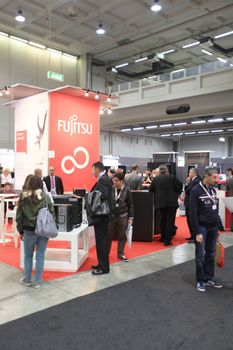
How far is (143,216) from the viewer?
256 inches

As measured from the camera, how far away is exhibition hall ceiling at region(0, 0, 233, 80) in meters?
11.6

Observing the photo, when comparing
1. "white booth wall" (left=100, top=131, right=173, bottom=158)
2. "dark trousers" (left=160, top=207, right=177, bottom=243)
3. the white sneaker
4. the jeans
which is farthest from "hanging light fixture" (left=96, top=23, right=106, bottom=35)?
the white sneaker

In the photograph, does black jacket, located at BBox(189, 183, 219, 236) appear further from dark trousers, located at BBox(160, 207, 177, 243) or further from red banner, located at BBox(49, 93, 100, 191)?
red banner, located at BBox(49, 93, 100, 191)

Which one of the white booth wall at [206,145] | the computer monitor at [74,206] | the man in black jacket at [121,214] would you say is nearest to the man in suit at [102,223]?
the computer monitor at [74,206]

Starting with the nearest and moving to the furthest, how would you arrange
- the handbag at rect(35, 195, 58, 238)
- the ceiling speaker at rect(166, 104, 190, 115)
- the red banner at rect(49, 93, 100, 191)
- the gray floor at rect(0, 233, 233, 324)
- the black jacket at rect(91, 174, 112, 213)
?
the gray floor at rect(0, 233, 233, 324) → the handbag at rect(35, 195, 58, 238) → the black jacket at rect(91, 174, 112, 213) → the red banner at rect(49, 93, 100, 191) → the ceiling speaker at rect(166, 104, 190, 115)

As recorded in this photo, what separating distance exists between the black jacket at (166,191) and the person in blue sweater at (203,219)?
2.32 metres

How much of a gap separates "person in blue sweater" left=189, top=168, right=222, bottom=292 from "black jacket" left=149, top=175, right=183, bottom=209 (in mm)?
2317

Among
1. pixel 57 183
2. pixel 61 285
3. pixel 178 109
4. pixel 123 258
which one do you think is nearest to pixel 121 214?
pixel 123 258

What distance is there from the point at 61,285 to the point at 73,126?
157 inches

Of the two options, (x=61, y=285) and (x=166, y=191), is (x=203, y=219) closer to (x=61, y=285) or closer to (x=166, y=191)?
(x=61, y=285)

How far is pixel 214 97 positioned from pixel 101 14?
5.16 m

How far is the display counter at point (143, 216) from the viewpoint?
21.2 ft

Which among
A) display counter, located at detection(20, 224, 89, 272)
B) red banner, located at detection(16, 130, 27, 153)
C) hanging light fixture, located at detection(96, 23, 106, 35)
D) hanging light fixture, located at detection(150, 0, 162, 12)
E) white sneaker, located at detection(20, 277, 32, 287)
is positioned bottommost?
white sneaker, located at detection(20, 277, 32, 287)

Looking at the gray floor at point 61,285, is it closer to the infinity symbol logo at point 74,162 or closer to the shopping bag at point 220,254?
the shopping bag at point 220,254
